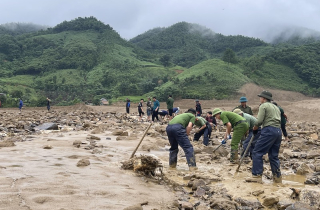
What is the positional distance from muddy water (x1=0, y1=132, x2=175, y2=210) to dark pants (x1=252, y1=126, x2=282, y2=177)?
179cm

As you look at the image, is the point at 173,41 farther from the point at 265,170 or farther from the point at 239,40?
the point at 265,170

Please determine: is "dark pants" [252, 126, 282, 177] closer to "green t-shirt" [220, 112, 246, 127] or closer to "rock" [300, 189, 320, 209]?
"rock" [300, 189, 320, 209]

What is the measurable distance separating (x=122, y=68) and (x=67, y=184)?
181 feet

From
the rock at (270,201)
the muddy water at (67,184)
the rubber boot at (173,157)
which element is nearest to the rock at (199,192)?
the muddy water at (67,184)

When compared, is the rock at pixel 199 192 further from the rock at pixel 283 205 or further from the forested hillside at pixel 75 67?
the forested hillside at pixel 75 67

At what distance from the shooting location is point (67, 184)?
4496 mm

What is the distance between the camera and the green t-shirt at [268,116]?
562 cm

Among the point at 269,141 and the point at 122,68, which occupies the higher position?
the point at 122,68

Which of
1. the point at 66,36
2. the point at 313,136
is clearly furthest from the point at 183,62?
the point at 313,136

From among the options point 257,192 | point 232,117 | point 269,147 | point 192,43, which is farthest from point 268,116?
point 192,43

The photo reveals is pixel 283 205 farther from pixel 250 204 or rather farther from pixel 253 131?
pixel 253 131

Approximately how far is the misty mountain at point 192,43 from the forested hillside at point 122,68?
17.0 inches

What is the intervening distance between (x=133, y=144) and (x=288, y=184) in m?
5.04

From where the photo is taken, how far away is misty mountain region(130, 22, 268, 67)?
79.9 m
